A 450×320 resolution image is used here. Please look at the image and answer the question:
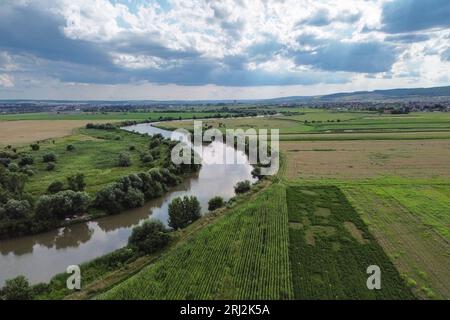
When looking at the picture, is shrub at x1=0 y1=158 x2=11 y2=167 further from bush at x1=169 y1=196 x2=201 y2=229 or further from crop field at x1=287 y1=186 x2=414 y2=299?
crop field at x1=287 y1=186 x2=414 y2=299

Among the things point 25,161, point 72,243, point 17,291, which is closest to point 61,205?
point 72,243

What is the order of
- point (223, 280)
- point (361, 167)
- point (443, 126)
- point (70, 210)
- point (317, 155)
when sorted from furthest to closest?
point (443, 126) → point (317, 155) → point (361, 167) → point (70, 210) → point (223, 280)

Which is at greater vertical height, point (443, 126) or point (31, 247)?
point (443, 126)

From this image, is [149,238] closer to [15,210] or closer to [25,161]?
[15,210]
